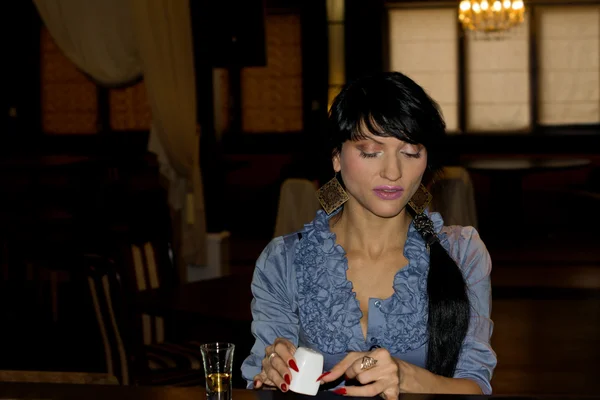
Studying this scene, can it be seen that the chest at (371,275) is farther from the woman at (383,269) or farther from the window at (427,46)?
the window at (427,46)

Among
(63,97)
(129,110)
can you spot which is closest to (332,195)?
(129,110)

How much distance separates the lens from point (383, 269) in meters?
2.12

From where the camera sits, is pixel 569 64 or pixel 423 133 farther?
pixel 569 64

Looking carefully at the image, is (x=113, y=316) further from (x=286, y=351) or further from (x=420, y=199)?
(x=286, y=351)

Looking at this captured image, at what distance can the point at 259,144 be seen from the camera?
10.5 meters

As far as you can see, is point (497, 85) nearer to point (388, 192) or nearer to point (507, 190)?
point (507, 190)

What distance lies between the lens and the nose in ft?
6.33

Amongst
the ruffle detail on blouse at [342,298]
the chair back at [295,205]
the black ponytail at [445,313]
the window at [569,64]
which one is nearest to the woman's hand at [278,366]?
the ruffle detail on blouse at [342,298]

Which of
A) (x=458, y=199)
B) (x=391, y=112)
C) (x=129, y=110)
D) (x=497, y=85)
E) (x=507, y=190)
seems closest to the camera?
(x=391, y=112)

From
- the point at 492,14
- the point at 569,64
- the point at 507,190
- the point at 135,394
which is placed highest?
the point at 492,14

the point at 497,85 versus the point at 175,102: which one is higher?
the point at 175,102

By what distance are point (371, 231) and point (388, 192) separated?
194 mm

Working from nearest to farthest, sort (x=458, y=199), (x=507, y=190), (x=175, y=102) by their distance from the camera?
1. (x=175, y=102)
2. (x=458, y=199)
3. (x=507, y=190)

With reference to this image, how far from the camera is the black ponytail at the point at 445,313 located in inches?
77.4
